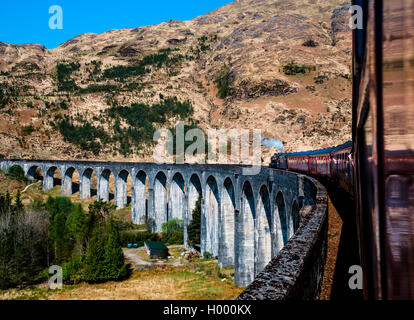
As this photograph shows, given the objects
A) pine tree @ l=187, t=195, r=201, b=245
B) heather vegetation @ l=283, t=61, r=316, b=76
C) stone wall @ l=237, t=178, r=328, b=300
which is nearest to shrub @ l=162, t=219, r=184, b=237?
pine tree @ l=187, t=195, r=201, b=245

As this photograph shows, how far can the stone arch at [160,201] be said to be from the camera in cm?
4307

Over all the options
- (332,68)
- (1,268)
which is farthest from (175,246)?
(332,68)

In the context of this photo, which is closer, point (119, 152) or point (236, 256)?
point (236, 256)

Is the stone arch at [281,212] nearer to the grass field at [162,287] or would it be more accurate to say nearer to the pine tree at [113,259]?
the grass field at [162,287]

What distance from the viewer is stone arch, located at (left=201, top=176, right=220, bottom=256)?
32.2 m

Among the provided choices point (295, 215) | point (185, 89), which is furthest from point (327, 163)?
point (185, 89)

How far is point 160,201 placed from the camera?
43938mm

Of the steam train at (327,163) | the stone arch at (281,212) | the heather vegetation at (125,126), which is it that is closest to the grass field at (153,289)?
the stone arch at (281,212)

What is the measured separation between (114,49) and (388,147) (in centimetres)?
14902

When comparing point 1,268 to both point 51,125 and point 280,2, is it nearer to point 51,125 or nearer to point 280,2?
point 51,125

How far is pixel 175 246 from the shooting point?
132 feet

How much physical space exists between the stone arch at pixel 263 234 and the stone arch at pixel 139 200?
26306mm

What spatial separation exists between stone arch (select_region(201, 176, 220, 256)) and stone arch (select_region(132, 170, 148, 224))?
15.9 metres

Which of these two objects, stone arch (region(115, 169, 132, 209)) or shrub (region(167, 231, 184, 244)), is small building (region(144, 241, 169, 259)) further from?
stone arch (region(115, 169, 132, 209))
